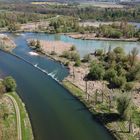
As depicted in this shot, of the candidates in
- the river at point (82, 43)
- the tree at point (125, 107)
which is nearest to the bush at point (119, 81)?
the tree at point (125, 107)

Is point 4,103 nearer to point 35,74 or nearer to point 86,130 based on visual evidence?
point 86,130

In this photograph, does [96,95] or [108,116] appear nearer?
[108,116]

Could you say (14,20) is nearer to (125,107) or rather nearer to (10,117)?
(10,117)

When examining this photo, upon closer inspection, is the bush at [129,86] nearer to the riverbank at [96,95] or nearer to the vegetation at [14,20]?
the riverbank at [96,95]

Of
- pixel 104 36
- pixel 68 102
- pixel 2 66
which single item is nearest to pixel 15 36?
pixel 104 36

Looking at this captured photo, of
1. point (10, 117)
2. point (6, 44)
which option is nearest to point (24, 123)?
point (10, 117)

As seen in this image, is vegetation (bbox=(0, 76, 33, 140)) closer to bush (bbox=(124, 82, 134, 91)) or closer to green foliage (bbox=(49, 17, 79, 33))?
bush (bbox=(124, 82, 134, 91))
